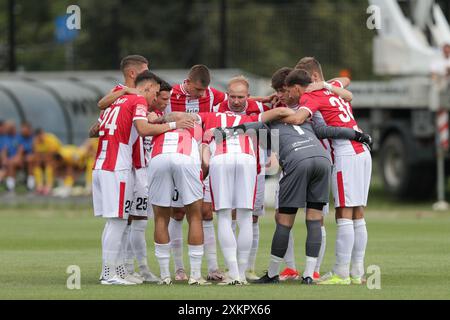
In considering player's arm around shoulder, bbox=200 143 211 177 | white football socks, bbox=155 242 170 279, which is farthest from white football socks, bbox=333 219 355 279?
white football socks, bbox=155 242 170 279

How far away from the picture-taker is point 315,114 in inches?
555

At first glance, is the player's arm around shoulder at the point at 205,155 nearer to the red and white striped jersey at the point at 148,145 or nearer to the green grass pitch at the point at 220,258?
the red and white striped jersey at the point at 148,145

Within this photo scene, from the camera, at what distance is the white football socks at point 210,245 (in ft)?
47.4

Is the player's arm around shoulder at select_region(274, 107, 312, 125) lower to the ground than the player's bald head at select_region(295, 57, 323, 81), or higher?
lower

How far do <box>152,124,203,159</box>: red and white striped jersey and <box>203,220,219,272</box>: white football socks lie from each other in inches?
48.1

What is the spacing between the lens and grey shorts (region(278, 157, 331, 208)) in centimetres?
1355

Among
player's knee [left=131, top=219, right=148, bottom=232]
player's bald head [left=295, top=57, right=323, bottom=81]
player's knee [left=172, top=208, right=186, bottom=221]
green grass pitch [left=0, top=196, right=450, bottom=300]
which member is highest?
player's bald head [left=295, top=57, right=323, bottom=81]

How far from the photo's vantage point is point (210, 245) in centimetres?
1459

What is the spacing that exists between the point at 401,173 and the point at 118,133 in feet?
58.4

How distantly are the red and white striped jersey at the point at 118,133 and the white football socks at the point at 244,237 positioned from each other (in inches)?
50.0

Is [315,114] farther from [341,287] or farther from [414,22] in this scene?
[414,22]

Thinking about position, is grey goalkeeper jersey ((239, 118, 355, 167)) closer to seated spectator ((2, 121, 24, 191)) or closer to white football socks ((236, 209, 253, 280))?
white football socks ((236, 209, 253, 280))

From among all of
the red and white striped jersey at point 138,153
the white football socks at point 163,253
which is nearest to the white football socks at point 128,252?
the red and white striped jersey at point 138,153
